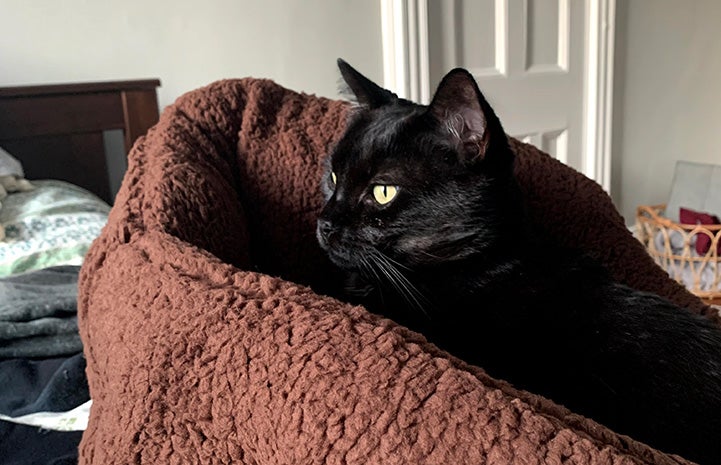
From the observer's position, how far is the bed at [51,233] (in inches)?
30.8

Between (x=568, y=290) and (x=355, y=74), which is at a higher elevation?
(x=355, y=74)

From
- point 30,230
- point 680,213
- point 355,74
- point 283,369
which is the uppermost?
point 355,74

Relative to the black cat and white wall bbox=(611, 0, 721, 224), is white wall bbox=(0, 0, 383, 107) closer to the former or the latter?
the black cat

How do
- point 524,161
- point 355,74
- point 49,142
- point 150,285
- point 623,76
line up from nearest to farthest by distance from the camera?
point 150,285
point 355,74
point 524,161
point 49,142
point 623,76

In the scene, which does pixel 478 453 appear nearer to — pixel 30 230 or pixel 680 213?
pixel 30 230

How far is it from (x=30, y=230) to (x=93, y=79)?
1.78 feet

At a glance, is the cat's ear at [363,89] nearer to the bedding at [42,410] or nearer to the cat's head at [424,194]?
the cat's head at [424,194]

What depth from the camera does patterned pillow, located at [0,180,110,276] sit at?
1227mm

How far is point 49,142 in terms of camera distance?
164cm

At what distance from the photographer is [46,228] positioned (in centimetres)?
129

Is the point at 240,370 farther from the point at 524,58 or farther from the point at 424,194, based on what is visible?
the point at 524,58

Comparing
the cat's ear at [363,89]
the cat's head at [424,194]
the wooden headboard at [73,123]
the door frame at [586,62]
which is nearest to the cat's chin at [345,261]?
the cat's head at [424,194]

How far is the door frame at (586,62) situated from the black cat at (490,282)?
122cm

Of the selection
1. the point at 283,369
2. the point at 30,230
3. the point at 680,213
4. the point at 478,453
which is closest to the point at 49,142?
the point at 30,230
